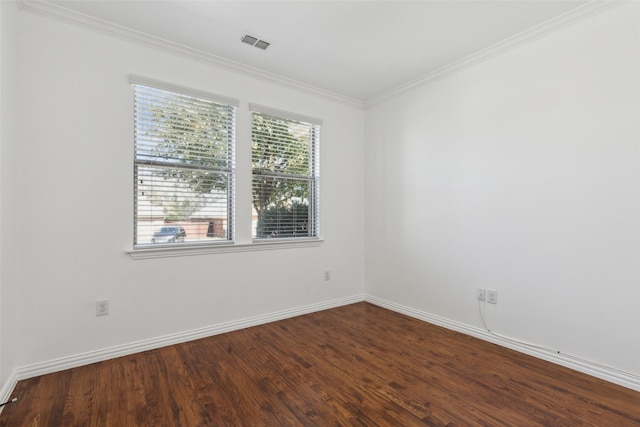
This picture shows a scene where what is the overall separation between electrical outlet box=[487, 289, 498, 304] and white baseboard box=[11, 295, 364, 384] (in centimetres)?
179

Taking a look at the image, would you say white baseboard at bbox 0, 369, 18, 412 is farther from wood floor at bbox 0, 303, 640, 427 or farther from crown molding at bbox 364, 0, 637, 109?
crown molding at bbox 364, 0, 637, 109

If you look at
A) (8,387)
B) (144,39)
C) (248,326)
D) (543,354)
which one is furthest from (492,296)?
(144,39)

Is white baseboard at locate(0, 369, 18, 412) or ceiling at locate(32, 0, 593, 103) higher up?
ceiling at locate(32, 0, 593, 103)

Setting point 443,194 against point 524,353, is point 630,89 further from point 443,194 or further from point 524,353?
point 524,353

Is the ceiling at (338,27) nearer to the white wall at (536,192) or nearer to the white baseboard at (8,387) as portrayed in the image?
the white wall at (536,192)

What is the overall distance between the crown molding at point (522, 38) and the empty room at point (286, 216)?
2 cm

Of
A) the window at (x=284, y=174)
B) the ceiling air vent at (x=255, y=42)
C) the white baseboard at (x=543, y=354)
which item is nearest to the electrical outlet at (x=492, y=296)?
the white baseboard at (x=543, y=354)

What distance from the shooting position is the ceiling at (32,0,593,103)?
2.23 meters

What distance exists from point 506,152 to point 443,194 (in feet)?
2.29

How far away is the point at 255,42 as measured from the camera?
2697mm

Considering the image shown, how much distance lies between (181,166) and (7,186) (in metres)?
1.15

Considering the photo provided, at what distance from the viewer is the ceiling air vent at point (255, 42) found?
8.63 ft

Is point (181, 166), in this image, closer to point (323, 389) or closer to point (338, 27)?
point (338, 27)

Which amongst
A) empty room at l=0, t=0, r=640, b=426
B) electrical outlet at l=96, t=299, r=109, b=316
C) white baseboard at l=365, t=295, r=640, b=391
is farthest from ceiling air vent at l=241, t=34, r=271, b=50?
white baseboard at l=365, t=295, r=640, b=391
